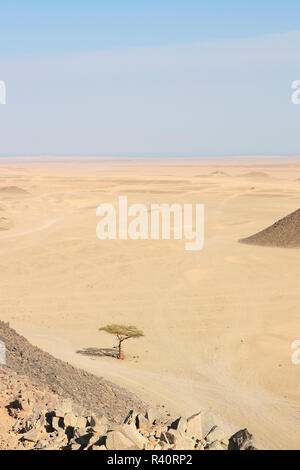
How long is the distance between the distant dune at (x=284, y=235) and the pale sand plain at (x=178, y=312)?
1274 mm

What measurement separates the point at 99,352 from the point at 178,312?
23.6ft

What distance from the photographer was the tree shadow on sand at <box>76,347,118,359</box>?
2436 cm

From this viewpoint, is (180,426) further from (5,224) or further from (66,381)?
(5,224)

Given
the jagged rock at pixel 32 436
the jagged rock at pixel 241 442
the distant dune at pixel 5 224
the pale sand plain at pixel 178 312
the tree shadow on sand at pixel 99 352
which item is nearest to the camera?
the jagged rock at pixel 241 442

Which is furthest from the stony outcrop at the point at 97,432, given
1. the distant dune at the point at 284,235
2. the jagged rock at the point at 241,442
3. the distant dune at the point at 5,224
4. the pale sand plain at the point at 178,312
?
the distant dune at the point at 5,224

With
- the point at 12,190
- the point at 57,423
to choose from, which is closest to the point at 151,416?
the point at 57,423

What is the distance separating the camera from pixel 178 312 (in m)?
30.7

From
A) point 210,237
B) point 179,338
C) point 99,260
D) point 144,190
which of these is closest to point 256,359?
point 179,338

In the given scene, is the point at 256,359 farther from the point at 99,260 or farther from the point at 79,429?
the point at 99,260

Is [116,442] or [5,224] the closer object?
[116,442]

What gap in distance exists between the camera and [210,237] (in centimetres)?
5528

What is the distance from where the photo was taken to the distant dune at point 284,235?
4694cm

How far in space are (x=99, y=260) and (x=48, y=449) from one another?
3536 centimetres

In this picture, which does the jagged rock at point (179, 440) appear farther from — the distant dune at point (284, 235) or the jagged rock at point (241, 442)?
the distant dune at point (284, 235)
